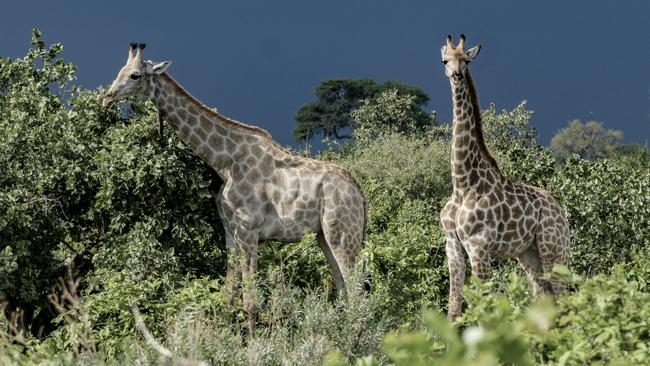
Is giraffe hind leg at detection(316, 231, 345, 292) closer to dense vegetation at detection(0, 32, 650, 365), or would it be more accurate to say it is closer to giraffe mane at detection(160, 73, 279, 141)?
dense vegetation at detection(0, 32, 650, 365)

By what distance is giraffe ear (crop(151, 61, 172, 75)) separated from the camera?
39.7 feet

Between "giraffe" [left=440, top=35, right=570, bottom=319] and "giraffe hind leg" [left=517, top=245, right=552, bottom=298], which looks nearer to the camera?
"giraffe" [left=440, top=35, right=570, bottom=319]

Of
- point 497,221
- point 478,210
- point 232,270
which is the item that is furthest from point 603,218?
point 232,270

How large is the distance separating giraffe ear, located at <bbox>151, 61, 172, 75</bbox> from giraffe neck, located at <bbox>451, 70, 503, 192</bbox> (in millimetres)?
3651

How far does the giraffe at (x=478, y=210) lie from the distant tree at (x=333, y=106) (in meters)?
50.2

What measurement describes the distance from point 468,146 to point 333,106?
52.6 meters

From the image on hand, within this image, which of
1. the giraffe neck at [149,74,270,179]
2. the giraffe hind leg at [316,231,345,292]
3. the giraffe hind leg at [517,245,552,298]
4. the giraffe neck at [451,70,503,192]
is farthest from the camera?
the giraffe hind leg at [316,231,345,292]

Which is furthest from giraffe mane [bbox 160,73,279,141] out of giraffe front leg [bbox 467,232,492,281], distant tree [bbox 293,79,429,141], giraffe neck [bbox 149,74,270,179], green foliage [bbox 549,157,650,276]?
distant tree [bbox 293,79,429,141]

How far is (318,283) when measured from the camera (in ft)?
43.3

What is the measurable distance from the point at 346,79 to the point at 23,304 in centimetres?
5036

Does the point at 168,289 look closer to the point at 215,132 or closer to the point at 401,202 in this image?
the point at 215,132

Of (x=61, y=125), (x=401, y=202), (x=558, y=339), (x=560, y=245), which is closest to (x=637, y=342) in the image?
(x=558, y=339)

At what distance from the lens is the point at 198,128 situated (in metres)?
12.3

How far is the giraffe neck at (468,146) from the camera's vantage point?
11172 mm
